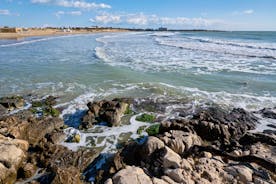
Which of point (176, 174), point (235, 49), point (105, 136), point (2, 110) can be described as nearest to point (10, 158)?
point (105, 136)

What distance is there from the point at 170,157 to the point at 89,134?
4.78 m

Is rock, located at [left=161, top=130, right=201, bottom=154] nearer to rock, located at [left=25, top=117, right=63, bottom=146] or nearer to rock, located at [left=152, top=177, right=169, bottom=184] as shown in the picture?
rock, located at [left=152, top=177, right=169, bottom=184]

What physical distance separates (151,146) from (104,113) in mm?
4452

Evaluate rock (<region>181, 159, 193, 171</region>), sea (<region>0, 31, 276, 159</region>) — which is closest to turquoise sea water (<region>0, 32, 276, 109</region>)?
sea (<region>0, 31, 276, 159</region>)

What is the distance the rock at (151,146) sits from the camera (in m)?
8.01

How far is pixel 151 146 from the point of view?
318 inches

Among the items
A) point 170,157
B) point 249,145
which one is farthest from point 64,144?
point 249,145

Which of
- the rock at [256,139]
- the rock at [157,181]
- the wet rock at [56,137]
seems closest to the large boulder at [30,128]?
the wet rock at [56,137]

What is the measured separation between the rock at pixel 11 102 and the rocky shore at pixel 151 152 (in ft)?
2.49

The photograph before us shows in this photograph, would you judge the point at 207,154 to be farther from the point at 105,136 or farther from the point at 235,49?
the point at 235,49

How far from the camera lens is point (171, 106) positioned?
45.6 ft

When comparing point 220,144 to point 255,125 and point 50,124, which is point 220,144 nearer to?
point 255,125

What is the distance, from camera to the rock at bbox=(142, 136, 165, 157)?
26.3 ft

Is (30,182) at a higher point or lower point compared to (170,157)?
lower
